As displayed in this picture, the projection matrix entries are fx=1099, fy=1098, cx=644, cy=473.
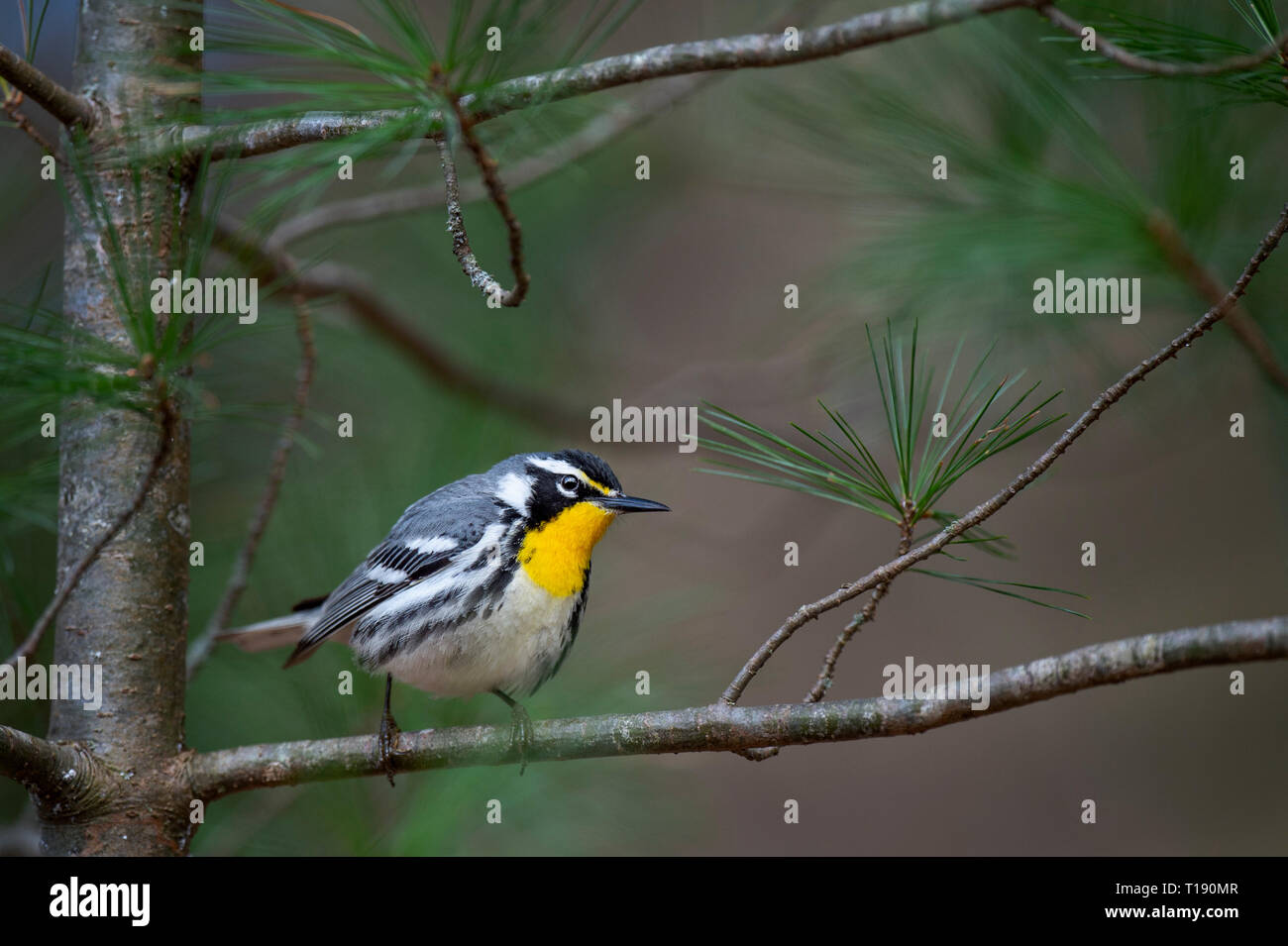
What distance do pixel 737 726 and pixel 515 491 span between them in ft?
4.34

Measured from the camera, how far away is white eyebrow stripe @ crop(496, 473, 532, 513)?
2975 millimetres

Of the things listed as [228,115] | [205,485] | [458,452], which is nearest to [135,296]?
[228,115]

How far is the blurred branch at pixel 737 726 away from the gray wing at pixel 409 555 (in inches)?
21.5

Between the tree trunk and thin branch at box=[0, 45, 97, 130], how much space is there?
0.03 metres

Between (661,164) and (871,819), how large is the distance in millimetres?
3130

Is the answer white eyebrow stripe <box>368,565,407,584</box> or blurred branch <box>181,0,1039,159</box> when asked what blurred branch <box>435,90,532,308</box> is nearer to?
blurred branch <box>181,0,1039,159</box>

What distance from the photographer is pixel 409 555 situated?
2.92m

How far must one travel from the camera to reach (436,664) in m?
2.75

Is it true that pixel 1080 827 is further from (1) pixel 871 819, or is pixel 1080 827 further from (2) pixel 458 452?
(2) pixel 458 452

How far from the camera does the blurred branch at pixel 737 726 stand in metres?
1.39

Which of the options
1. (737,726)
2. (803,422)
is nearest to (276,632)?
(737,726)

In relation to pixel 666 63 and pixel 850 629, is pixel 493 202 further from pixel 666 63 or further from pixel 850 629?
pixel 850 629
